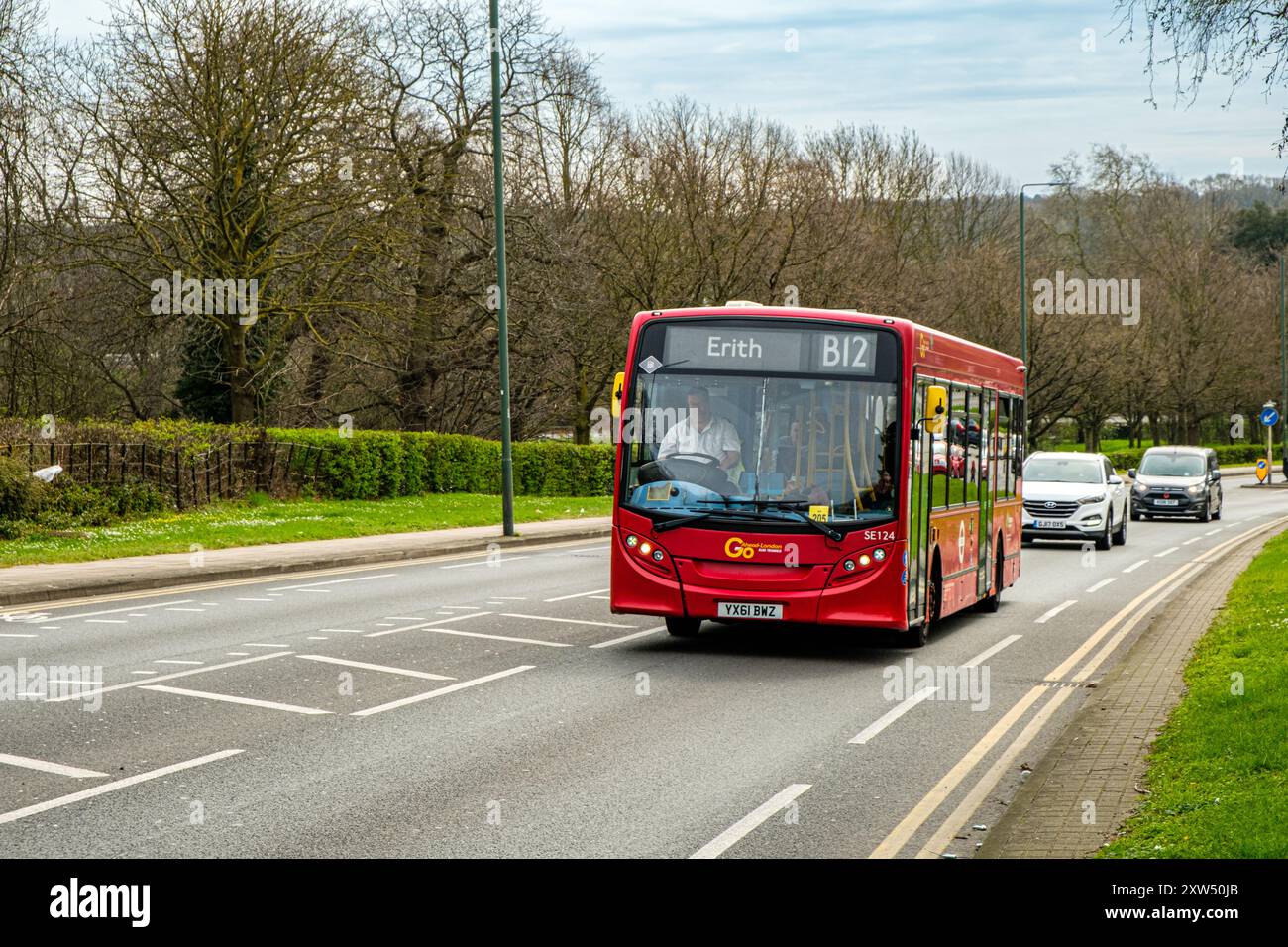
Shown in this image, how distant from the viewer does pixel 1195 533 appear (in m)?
33.6

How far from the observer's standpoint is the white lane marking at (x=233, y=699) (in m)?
9.97

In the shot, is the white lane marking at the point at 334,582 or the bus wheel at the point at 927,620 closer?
the bus wheel at the point at 927,620

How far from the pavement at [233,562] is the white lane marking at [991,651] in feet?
33.5

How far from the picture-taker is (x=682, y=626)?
564 inches

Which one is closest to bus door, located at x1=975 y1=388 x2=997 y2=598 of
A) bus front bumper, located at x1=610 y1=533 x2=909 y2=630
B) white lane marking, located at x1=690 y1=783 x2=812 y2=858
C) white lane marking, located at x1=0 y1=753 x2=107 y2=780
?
bus front bumper, located at x1=610 y1=533 x2=909 y2=630

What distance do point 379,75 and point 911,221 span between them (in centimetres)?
3410

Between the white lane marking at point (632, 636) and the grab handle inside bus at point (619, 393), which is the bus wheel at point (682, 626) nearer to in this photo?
the white lane marking at point (632, 636)

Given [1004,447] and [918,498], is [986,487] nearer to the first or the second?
[1004,447]

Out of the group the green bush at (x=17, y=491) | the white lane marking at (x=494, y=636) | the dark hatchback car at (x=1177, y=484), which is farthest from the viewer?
the dark hatchback car at (x=1177, y=484)

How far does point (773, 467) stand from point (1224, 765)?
18.4 ft

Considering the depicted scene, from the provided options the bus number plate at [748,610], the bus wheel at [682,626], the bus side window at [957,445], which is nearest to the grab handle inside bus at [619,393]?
the bus number plate at [748,610]

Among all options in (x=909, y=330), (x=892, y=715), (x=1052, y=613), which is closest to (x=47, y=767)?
(x=892, y=715)

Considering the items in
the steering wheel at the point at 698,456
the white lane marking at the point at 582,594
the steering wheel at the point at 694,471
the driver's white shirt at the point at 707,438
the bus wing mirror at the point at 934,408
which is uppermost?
the bus wing mirror at the point at 934,408

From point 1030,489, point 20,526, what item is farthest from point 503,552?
point 1030,489
